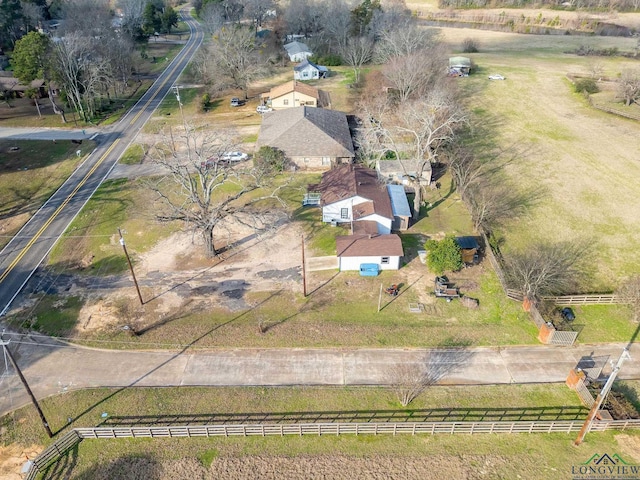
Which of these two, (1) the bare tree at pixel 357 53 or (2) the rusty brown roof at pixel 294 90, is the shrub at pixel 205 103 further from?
(1) the bare tree at pixel 357 53

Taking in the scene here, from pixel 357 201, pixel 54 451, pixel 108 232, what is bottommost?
pixel 54 451

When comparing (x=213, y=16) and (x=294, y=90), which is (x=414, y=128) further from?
(x=213, y=16)

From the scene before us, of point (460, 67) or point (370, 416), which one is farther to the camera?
point (460, 67)

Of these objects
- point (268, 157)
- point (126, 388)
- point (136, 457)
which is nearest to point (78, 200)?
point (268, 157)

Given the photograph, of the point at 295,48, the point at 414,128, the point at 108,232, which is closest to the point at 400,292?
the point at 108,232

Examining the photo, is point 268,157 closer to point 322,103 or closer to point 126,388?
point 322,103

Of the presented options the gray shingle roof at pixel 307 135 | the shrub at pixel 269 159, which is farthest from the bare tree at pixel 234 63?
the shrub at pixel 269 159

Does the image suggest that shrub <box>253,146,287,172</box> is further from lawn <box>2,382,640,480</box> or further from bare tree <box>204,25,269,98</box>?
bare tree <box>204,25,269,98</box>
